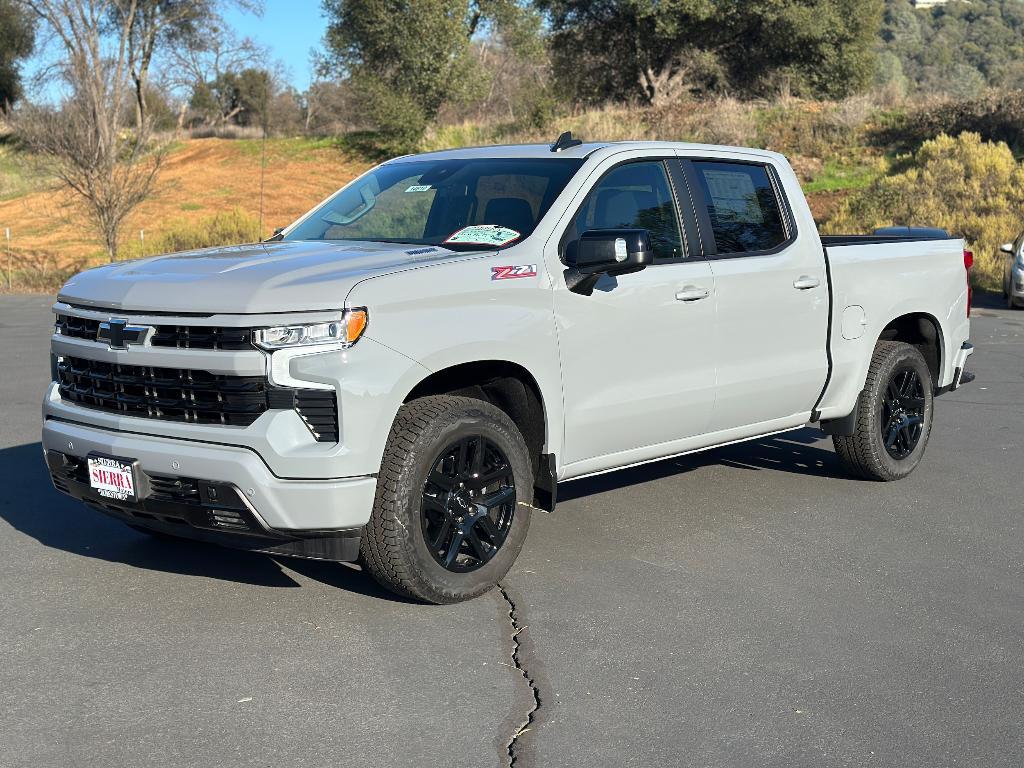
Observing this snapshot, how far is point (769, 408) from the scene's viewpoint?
684 centimetres

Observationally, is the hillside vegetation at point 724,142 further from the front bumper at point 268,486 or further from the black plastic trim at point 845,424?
the front bumper at point 268,486

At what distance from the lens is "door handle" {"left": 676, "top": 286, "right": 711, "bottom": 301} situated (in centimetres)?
617

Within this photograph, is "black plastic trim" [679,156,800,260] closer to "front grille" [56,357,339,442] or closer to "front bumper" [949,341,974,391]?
Result: "front bumper" [949,341,974,391]

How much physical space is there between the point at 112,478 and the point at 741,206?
3632 mm

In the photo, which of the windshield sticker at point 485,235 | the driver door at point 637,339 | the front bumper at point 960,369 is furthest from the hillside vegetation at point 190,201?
the windshield sticker at point 485,235

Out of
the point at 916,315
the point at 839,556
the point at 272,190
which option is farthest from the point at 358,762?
the point at 272,190

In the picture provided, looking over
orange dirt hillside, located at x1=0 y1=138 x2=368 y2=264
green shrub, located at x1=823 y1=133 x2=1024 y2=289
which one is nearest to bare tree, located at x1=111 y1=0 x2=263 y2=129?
orange dirt hillside, located at x1=0 y1=138 x2=368 y2=264

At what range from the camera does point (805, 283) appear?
6891 millimetres

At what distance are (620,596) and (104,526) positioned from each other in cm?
286

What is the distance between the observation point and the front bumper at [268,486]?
4730mm

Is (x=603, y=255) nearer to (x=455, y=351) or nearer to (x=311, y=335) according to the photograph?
(x=455, y=351)

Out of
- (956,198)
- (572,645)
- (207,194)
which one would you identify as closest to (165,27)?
(207,194)

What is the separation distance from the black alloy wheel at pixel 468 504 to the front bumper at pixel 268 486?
1.29 ft

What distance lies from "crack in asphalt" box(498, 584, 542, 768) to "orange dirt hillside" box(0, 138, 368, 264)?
91.4 feet
